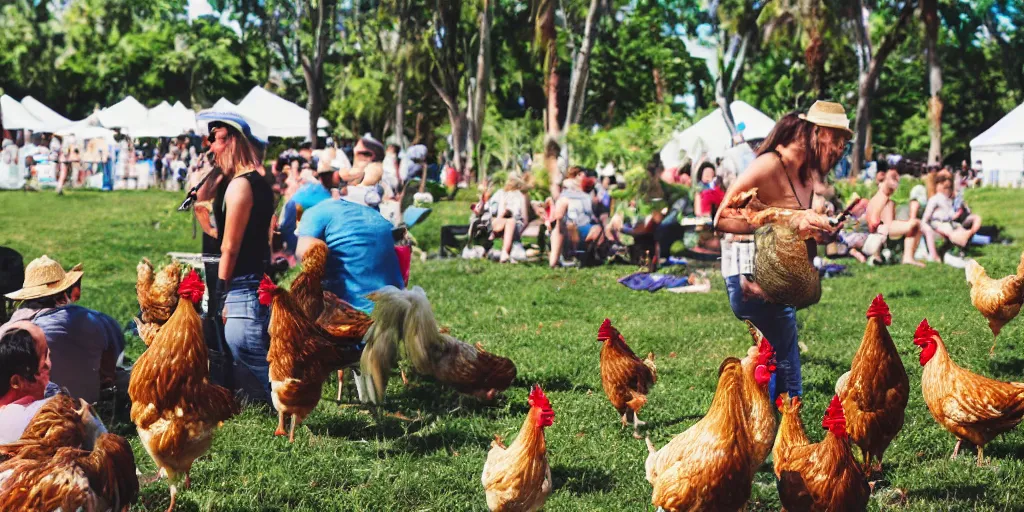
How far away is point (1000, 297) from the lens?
7.65 meters

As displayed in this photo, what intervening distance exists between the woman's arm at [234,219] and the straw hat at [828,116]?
10.7 feet

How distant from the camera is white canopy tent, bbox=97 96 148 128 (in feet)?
111

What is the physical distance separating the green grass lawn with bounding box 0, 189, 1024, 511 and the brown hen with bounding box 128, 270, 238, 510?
13.2 inches

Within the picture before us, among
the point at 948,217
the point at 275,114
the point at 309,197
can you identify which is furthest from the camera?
the point at 275,114

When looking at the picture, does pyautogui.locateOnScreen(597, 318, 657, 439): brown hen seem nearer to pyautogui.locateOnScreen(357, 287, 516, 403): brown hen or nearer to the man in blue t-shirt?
pyautogui.locateOnScreen(357, 287, 516, 403): brown hen

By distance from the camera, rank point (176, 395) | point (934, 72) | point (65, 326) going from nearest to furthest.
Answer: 1. point (176, 395)
2. point (65, 326)
3. point (934, 72)

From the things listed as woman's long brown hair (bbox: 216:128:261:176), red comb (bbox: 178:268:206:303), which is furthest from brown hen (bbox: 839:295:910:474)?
woman's long brown hair (bbox: 216:128:261:176)

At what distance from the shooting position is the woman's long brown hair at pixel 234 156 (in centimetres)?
612

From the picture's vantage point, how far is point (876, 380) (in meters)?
5.04

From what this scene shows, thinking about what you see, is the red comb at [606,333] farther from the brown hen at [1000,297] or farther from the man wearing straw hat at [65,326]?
the brown hen at [1000,297]

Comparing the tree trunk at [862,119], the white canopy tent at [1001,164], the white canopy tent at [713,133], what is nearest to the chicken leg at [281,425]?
the white canopy tent at [713,133]

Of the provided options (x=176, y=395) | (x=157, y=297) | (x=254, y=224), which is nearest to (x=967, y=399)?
(x=176, y=395)

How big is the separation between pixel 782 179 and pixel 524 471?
6.64 ft

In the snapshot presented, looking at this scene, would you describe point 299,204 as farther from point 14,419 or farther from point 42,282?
point 14,419
